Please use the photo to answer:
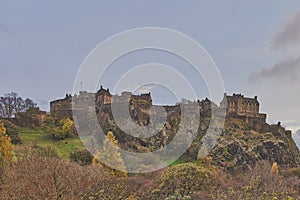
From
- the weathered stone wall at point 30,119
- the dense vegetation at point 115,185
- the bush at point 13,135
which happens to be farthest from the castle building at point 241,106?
the dense vegetation at point 115,185

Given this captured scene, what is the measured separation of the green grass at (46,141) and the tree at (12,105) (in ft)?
39.7

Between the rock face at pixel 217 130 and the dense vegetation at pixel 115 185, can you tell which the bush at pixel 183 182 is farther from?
the rock face at pixel 217 130

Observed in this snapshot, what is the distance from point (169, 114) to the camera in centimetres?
7206

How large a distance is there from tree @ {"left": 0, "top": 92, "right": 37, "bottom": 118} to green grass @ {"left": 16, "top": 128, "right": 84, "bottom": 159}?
12.1m

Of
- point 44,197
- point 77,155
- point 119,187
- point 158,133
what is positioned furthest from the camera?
point 158,133

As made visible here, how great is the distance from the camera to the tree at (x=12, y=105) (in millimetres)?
73688

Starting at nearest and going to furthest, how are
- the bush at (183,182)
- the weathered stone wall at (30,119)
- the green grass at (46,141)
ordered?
1. the bush at (183,182)
2. the green grass at (46,141)
3. the weathered stone wall at (30,119)

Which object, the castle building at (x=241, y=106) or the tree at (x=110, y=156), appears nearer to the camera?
the tree at (x=110, y=156)

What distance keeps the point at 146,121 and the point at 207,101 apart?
1490 cm

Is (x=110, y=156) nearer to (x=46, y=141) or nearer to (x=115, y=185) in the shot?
(x=115, y=185)

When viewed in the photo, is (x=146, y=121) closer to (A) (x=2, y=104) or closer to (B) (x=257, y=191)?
(A) (x=2, y=104)

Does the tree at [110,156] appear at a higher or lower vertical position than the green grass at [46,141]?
lower

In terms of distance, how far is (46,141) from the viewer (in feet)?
190

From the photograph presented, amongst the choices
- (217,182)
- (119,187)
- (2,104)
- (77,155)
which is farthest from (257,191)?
(2,104)
